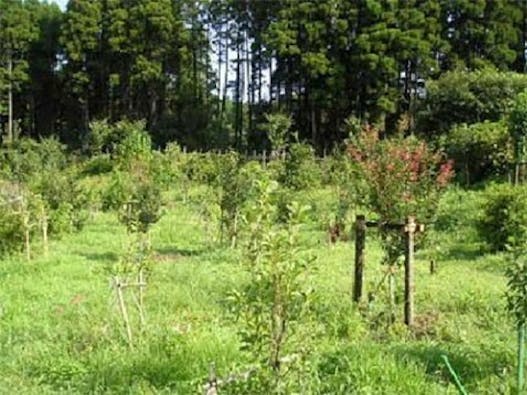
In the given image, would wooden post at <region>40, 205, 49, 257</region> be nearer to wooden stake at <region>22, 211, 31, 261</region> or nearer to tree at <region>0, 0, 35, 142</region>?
wooden stake at <region>22, 211, 31, 261</region>

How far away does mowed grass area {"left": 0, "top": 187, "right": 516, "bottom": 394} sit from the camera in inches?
230

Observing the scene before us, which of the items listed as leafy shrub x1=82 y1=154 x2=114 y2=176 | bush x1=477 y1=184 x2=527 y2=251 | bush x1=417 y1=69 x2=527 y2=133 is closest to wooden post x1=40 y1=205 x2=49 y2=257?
bush x1=477 y1=184 x2=527 y2=251

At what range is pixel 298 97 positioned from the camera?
36125mm

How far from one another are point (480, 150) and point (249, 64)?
745 inches

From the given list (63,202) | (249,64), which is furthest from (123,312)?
(249,64)

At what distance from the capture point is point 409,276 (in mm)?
8141

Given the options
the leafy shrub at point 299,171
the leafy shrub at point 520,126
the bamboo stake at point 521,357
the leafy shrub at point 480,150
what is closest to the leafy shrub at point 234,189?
→ the leafy shrub at point 299,171

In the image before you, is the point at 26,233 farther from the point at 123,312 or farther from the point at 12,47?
the point at 12,47

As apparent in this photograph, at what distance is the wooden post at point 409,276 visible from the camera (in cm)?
796

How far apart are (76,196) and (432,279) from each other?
1032cm

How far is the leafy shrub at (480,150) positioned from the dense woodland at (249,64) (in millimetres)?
4501

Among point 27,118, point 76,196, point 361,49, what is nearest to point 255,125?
point 361,49

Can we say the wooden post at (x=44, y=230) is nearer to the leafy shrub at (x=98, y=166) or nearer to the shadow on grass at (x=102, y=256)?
the shadow on grass at (x=102, y=256)

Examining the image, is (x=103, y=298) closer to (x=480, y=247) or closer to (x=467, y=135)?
(x=480, y=247)
